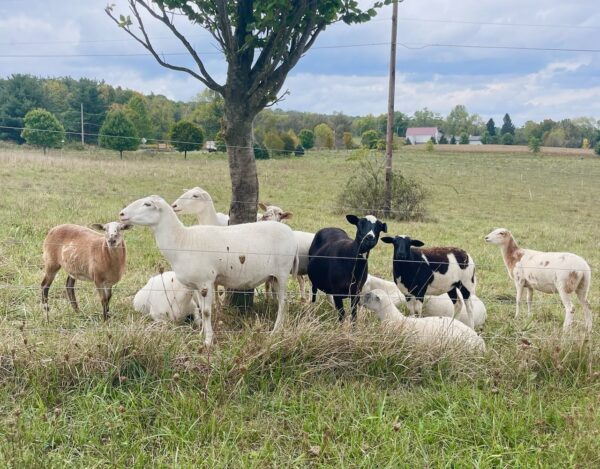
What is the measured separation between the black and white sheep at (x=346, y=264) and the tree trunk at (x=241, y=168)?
872 mm

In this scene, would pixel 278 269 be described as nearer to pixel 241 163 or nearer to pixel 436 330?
pixel 241 163

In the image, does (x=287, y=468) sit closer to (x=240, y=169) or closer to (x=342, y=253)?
(x=342, y=253)

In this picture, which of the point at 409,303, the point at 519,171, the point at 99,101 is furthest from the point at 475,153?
the point at 409,303

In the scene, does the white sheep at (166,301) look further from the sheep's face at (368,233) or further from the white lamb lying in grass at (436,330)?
the white lamb lying in grass at (436,330)

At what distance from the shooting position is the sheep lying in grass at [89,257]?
5.87 m

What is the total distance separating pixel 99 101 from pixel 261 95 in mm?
50488

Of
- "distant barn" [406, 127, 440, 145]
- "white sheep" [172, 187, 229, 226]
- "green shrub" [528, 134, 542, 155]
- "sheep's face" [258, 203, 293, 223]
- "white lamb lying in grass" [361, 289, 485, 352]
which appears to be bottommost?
"white lamb lying in grass" [361, 289, 485, 352]

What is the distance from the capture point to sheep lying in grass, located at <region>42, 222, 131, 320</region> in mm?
5867

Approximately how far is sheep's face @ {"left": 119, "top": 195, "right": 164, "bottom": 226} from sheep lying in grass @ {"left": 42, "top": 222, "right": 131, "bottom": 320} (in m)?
0.54

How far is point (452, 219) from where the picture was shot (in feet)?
57.2

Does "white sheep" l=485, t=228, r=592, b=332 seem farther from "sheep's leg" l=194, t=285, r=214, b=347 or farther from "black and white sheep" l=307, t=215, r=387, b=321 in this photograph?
"sheep's leg" l=194, t=285, r=214, b=347

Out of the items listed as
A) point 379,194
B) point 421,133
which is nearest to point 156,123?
point 379,194

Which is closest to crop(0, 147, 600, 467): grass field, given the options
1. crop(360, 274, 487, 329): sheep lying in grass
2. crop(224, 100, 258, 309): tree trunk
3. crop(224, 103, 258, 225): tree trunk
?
crop(360, 274, 487, 329): sheep lying in grass

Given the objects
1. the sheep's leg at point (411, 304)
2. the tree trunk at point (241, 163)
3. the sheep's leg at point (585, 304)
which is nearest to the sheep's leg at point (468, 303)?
the sheep's leg at point (411, 304)
